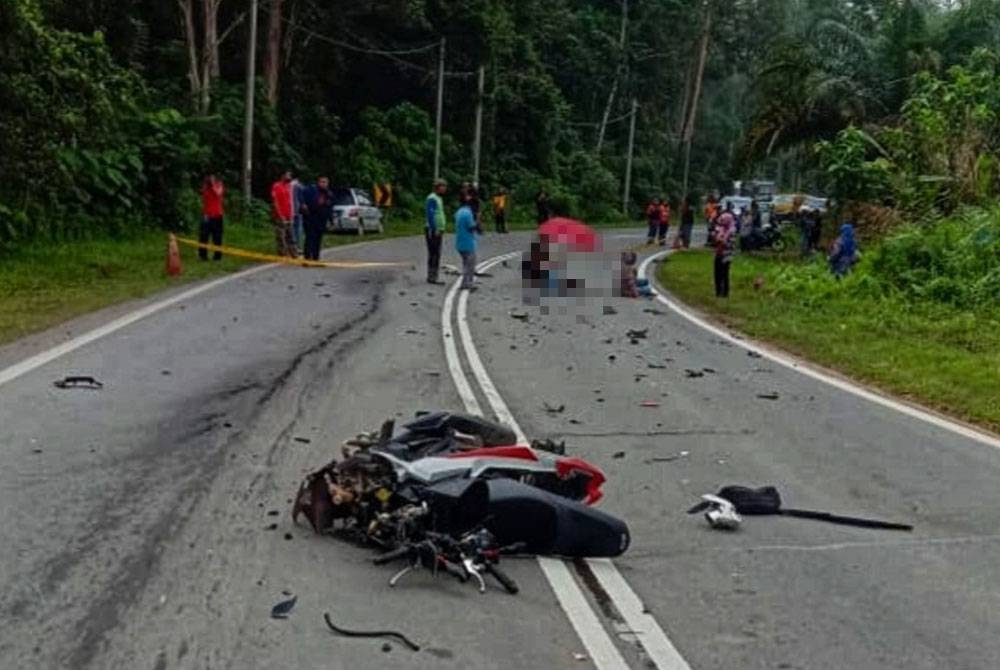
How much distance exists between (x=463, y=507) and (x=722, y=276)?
17661 millimetres

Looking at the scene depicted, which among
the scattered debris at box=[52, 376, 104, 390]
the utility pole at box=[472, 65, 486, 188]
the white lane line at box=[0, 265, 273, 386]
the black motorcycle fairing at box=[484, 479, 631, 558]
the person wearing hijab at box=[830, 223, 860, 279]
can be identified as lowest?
the white lane line at box=[0, 265, 273, 386]

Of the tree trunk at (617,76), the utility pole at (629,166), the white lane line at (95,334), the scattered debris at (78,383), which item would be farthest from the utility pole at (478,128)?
the scattered debris at (78,383)

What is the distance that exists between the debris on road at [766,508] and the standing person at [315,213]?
19599 mm

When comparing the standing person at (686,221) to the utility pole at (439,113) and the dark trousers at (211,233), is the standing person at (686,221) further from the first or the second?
the dark trousers at (211,233)

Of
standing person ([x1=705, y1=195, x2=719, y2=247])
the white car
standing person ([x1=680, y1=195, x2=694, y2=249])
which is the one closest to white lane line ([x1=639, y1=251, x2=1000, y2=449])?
standing person ([x1=705, y1=195, x2=719, y2=247])

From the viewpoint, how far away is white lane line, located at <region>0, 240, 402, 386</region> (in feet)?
37.8

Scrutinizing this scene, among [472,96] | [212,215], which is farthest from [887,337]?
[472,96]

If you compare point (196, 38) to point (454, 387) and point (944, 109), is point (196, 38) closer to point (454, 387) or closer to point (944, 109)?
point (944, 109)

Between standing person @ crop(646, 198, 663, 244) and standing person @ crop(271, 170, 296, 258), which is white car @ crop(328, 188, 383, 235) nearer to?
standing person @ crop(646, 198, 663, 244)

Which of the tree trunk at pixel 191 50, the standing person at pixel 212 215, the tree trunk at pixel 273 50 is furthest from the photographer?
the tree trunk at pixel 273 50

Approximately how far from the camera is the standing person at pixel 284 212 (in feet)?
84.5

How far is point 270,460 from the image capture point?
8.27m

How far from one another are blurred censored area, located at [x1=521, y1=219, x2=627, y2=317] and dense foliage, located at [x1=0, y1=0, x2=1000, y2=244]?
1015 cm

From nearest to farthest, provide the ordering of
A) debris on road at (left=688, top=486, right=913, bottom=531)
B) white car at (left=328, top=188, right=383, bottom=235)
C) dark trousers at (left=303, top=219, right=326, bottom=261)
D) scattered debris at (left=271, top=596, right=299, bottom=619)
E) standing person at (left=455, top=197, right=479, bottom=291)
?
scattered debris at (left=271, top=596, right=299, bottom=619)
debris on road at (left=688, top=486, right=913, bottom=531)
standing person at (left=455, top=197, right=479, bottom=291)
dark trousers at (left=303, top=219, right=326, bottom=261)
white car at (left=328, top=188, right=383, bottom=235)
